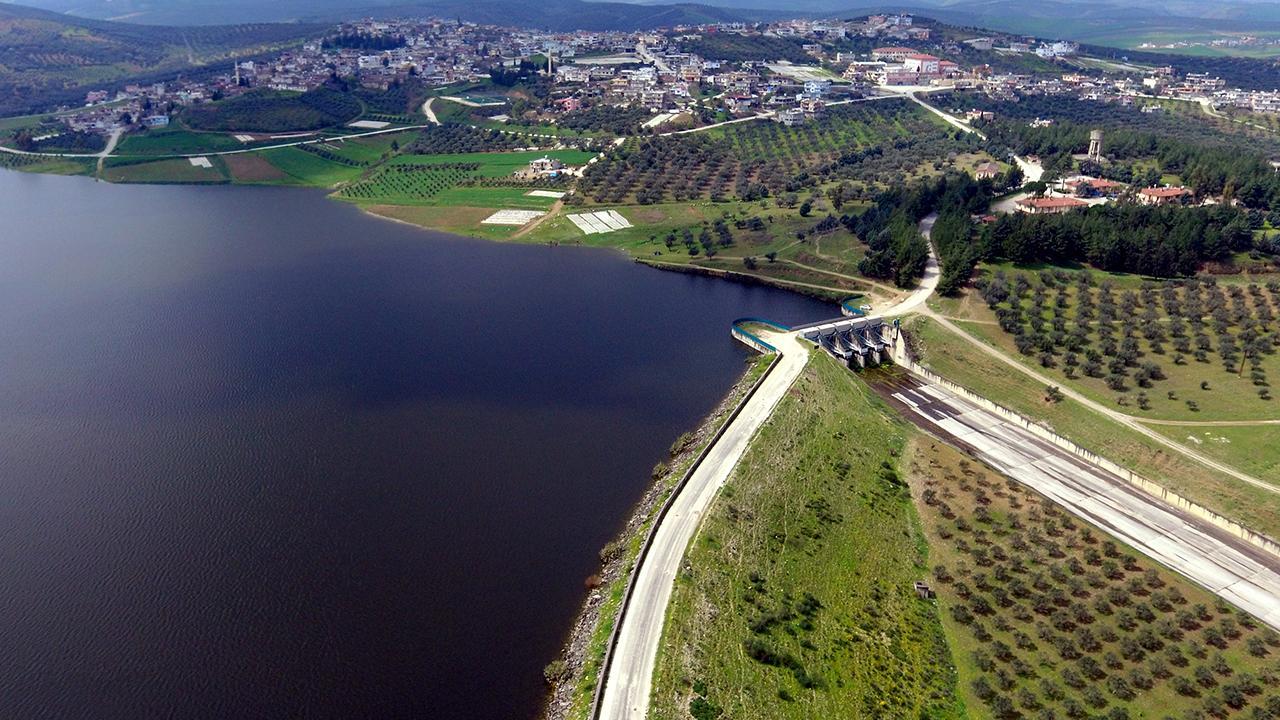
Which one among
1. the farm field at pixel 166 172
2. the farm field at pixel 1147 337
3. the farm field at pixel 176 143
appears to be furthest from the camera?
the farm field at pixel 176 143

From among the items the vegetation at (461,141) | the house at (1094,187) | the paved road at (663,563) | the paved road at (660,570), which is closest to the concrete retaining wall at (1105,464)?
the paved road at (663,563)

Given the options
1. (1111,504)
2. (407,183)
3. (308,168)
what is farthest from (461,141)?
(1111,504)

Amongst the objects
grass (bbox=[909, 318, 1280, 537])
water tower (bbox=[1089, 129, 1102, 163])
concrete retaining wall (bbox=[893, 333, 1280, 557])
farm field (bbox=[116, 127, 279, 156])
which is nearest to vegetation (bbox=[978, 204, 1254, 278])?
grass (bbox=[909, 318, 1280, 537])

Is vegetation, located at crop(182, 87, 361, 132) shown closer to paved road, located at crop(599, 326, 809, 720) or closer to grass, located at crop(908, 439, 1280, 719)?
paved road, located at crop(599, 326, 809, 720)

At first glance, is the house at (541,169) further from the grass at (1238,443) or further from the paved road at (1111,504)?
the grass at (1238,443)

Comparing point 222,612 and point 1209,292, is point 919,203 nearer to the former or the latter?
point 1209,292

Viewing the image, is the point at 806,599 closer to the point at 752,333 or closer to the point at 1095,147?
the point at 752,333

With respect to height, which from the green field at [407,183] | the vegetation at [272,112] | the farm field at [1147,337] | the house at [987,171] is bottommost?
the farm field at [1147,337]
